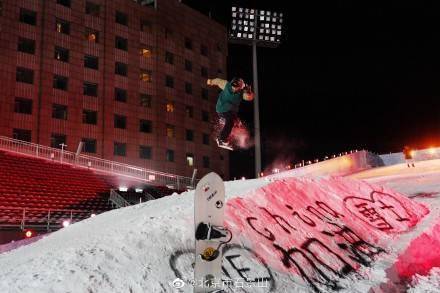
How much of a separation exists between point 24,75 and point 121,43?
11.6 meters

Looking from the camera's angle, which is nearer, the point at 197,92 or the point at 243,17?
the point at 243,17

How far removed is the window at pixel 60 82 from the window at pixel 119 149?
7.38 metres

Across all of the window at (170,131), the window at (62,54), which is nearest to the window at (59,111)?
the window at (62,54)

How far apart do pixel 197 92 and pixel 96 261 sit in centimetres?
4996

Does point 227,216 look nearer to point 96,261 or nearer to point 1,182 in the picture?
point 96,261

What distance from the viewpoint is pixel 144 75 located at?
5197 cm

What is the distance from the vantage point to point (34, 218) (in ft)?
69.2

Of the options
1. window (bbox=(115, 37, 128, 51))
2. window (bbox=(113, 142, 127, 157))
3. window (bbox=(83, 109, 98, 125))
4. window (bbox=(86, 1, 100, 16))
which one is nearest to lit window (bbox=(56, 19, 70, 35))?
window (bbox=(86, 1, 100, 16))

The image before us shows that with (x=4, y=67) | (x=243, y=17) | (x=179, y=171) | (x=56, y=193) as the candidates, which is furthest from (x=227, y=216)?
(x=179, y=171)

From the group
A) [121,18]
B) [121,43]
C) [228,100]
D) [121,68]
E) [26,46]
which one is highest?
[121,18]

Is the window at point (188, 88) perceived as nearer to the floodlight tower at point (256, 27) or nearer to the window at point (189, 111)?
the window at point (189, 111)

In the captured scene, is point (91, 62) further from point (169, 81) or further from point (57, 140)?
point (57, 140)

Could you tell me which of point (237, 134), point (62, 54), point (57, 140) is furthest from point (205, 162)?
point (237, 134)

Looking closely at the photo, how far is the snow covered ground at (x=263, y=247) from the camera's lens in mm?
6785
